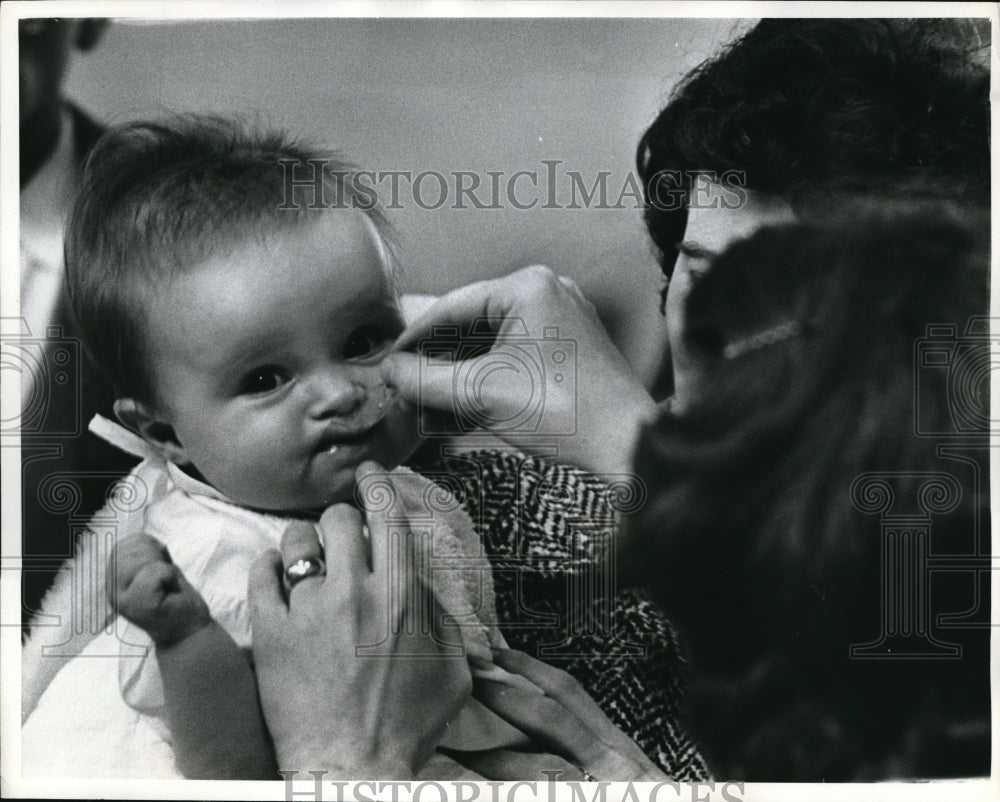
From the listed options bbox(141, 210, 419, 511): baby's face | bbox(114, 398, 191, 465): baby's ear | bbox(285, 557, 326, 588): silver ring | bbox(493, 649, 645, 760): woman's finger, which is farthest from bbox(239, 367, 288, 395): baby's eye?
bbox(493, 649, 645, 760): woman's finger

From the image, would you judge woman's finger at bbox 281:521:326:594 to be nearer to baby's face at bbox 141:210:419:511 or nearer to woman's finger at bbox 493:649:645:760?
baby's face at bbox 141:210:419:511

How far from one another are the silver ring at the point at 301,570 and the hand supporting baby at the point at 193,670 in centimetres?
11

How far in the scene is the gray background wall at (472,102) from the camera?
4.29 feet

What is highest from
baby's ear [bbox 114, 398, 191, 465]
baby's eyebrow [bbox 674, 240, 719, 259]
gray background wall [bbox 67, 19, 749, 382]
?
gray background wall [bbox 67, 19, 749, 382]

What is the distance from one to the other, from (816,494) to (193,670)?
2.76ft

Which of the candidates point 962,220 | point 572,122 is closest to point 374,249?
point 572,122

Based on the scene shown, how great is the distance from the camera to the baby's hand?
1299 mm

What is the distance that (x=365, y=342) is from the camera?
4.22 feet

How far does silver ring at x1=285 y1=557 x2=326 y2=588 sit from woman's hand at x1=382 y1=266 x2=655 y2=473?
0.81 ft

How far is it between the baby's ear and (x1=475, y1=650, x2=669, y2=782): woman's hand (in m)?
0.49

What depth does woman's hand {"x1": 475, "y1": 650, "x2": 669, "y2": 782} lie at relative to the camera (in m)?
1.32

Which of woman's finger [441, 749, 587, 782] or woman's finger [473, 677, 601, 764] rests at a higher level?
woman's finger [473, 677, 601, 764]

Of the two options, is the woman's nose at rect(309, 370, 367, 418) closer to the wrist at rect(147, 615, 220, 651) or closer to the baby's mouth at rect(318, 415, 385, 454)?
the baby's mouth at rect(318, 415, 385, 454)

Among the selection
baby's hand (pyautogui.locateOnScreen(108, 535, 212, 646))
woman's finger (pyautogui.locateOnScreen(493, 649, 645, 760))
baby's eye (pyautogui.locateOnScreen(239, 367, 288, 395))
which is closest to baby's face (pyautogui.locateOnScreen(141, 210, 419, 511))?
baby's eye (pyautogui.locateOnScreen(239, 367, 288, 395))
